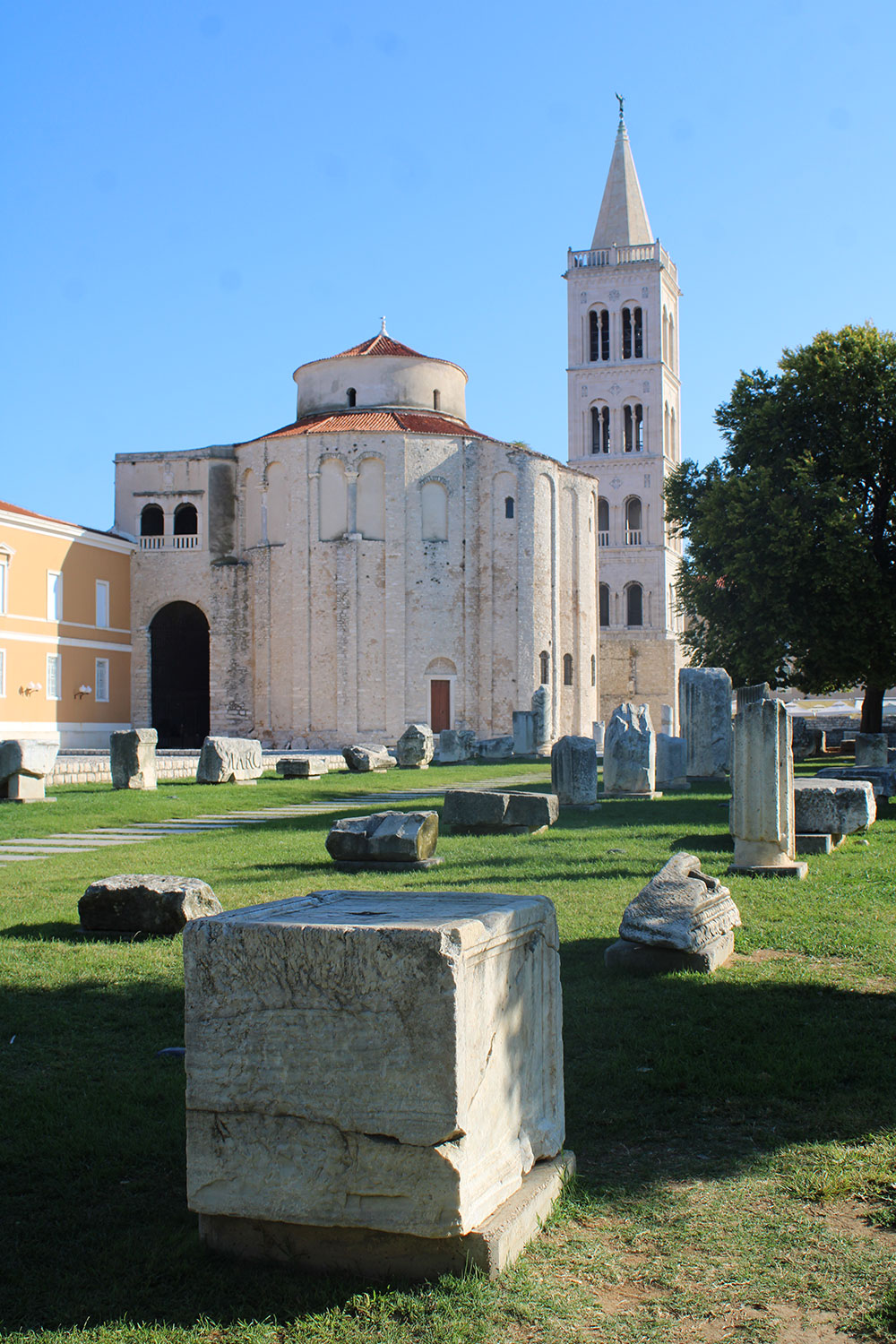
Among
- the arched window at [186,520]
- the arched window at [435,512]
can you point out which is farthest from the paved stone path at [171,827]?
the arched window at [186,520]

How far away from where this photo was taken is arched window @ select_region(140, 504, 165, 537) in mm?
39719

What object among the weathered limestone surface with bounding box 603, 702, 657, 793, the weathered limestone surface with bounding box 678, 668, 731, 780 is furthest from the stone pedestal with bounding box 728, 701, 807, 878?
the weathered limestone surface with bounding box 678, 668, 731, 780

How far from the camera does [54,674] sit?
34094 mm

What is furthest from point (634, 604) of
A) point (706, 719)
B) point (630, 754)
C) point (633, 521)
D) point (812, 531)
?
point (630, 754)

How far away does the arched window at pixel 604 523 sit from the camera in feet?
188

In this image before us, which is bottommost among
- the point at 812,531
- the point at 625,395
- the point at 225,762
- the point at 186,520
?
the point at 225,762

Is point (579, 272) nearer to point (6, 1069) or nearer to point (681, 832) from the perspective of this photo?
point (681, 832)

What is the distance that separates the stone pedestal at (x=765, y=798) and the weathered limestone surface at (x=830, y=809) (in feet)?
4.59

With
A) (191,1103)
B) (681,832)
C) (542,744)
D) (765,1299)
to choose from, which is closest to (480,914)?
(191,1103)

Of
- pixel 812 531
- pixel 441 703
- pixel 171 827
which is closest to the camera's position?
pixel 171 827

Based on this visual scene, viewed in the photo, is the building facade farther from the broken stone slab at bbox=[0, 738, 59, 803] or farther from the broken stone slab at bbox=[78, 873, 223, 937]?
the broken stone slab at bbox=[78, 873, 223, 937]

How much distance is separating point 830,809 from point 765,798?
5.83 feet

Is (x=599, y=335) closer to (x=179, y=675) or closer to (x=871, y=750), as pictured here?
(x=179, y=675)

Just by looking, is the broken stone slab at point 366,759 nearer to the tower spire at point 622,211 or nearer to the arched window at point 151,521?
the arched window at point 151,521
